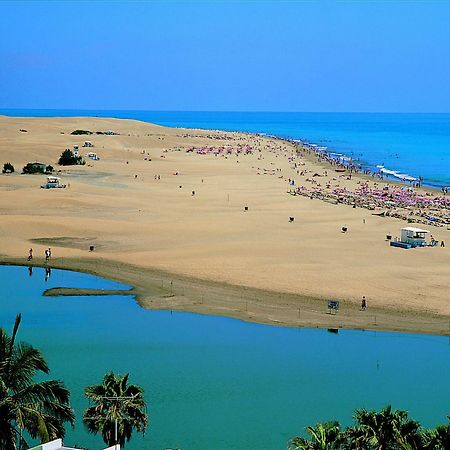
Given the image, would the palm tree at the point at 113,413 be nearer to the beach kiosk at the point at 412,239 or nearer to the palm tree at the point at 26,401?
the palm tree at the point at 26,401

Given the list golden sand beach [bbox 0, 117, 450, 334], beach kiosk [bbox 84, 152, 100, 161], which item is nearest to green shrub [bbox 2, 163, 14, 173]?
golden sand beach [bbox 0, 117, 450, 334]

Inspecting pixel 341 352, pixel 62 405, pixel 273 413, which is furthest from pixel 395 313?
pixel 62 405

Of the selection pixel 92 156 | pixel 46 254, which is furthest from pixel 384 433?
pixel 92 156

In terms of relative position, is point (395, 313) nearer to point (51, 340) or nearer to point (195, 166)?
point (51, 340)

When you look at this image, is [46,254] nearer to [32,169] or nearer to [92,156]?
[32,169]

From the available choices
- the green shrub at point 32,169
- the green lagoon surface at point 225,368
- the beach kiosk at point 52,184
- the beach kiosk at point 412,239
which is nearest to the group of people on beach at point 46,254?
the green lagoon surface at point 225,368

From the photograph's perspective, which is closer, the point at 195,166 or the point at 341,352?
the point at 341,352
